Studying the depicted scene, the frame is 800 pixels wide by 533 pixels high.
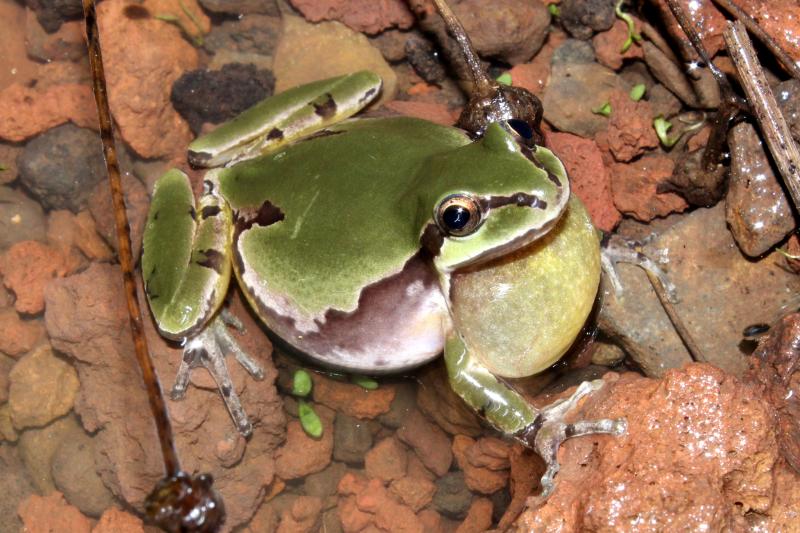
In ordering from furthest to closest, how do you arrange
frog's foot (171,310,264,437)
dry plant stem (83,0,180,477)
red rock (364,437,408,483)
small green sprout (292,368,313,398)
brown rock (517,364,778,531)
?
red rock (364,437,408,483) < small green sprout (292,368,313,398) < frog's foot (171,310,264,437) < dry plant stem (83,0,180,477) < brown rock (517,364,778,531)

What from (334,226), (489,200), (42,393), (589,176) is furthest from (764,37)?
(42,393)

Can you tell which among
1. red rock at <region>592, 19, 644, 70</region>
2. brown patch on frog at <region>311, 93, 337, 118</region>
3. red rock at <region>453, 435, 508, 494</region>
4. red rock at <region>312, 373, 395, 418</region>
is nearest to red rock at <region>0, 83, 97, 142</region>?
brown patch on frog at <region>311, 93, 337, 118</region>

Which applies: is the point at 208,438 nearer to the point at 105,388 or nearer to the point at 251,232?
the point at 105,388

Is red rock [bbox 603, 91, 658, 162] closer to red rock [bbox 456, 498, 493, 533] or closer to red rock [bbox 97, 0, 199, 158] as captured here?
red rock [bbox 456, 498, 493, 533]

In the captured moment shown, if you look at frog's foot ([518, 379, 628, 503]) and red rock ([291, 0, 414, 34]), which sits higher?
red rock ([291, 0, 414, 34])

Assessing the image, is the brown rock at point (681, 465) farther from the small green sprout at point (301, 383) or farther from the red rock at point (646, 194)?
the small green sprout at point (301, 383)

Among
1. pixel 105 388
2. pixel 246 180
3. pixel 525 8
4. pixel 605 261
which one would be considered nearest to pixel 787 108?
pixel 605 261
